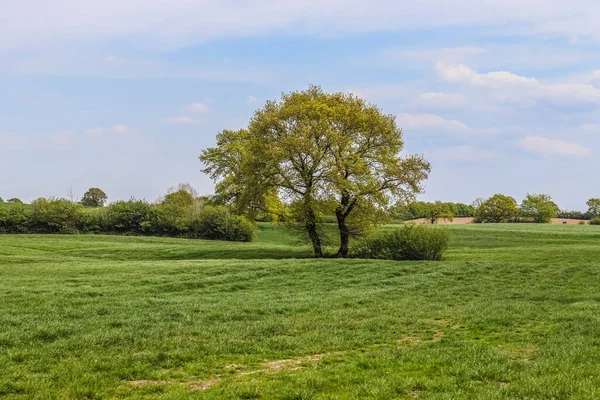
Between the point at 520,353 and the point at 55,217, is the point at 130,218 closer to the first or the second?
the point at 55,217

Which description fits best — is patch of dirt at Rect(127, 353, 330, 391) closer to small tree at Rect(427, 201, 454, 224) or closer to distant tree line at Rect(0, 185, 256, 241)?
distant tree line at Rect(0, 185, 256, 241)

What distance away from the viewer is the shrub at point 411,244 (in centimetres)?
3361

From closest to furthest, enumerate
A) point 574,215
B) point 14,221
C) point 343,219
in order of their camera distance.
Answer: point 343,219 < point 14,221 < point 574,215

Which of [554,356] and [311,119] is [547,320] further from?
[311,119]

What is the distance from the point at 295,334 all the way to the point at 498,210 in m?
113

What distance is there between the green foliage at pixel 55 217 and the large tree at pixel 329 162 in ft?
134

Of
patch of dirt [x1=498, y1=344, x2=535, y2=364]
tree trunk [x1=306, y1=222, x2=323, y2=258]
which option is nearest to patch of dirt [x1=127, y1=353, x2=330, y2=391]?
patch of dirt [x1=498, y1=344, x2=535, y2=364]

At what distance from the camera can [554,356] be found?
29.6 feet

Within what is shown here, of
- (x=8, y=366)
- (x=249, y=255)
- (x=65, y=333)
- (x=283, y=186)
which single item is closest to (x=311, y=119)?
(x=283, y=186)

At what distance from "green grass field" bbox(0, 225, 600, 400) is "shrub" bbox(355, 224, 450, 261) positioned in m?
9.10

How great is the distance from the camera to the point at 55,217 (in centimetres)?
6700

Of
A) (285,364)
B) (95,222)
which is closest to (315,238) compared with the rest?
(285,364)

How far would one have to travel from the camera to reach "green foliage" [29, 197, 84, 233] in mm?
67000

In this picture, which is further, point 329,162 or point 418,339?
point 329,162
